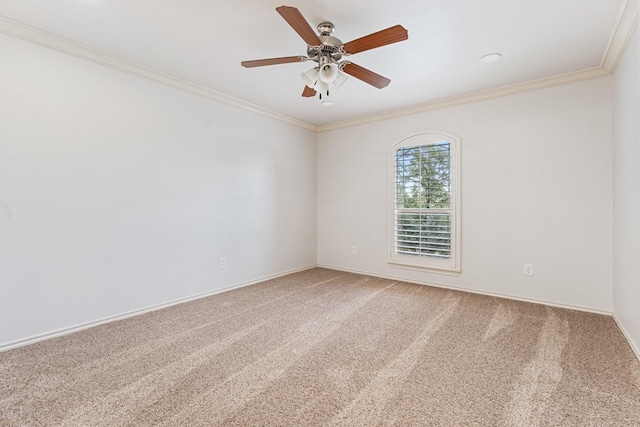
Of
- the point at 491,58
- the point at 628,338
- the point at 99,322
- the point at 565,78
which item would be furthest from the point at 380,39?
the point at 99,322

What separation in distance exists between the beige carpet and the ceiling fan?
6.90 ft

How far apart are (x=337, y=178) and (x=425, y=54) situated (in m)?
2.47

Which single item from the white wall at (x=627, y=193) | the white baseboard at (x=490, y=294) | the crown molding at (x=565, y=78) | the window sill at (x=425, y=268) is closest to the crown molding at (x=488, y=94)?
the crown molding at (x=565, y=78)

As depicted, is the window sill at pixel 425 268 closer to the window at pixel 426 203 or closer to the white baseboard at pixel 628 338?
the window at pixel 426 203

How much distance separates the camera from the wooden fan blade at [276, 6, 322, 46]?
1.61 m

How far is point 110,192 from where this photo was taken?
2742 millimetres

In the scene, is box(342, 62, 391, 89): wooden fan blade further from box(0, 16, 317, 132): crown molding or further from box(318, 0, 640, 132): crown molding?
box(0, 16, 317, 132): crown molding

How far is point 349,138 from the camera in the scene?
4.74m

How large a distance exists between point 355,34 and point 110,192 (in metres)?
2.55

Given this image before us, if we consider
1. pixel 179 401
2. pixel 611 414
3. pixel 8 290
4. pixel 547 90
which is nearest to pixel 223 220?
pixel 8 290

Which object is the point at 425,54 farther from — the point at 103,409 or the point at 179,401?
the point at 103,409

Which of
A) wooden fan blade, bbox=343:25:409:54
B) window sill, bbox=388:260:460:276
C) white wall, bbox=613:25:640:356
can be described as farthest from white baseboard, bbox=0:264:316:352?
white wall, bbox=613:25:640:356

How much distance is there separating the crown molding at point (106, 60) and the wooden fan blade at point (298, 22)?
6.34 feet

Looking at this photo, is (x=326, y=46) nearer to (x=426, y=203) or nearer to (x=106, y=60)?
(x=106, y=60)
